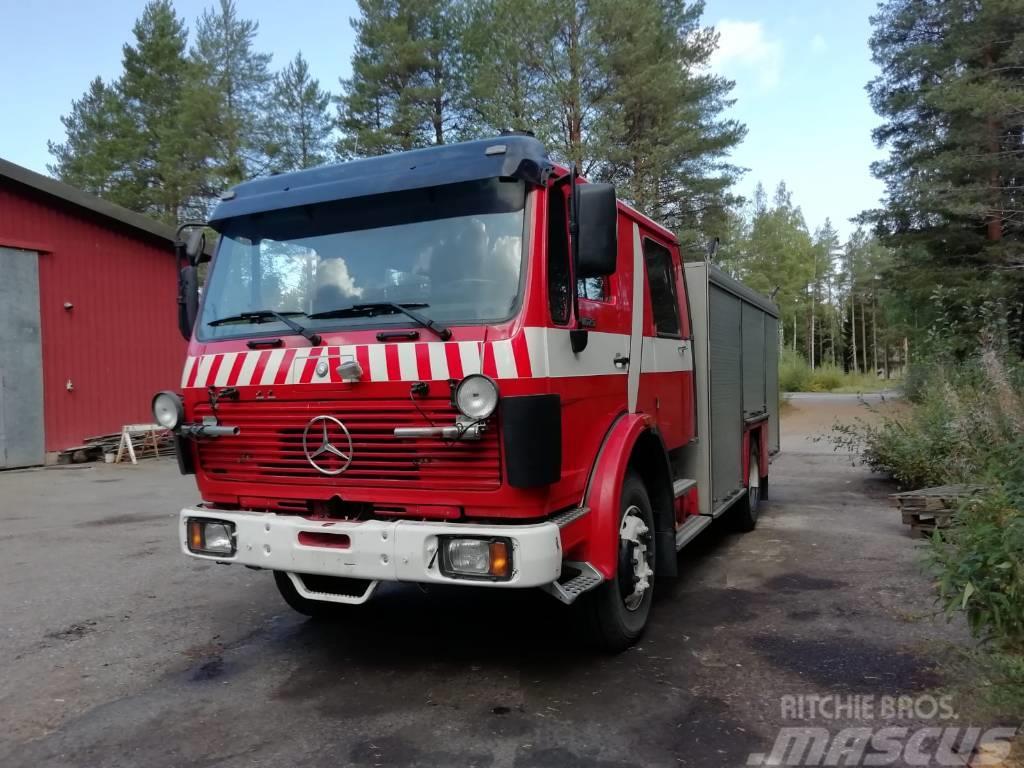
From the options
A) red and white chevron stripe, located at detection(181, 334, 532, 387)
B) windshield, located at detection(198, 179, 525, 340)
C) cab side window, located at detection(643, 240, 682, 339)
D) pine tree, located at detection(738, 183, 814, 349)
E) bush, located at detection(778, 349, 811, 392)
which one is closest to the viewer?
red and white chevron stripe, located at detection(181, 334, 532, 387)

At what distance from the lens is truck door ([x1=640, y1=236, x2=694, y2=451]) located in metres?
4.93

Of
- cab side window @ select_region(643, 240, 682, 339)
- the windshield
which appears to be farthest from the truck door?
the windshield

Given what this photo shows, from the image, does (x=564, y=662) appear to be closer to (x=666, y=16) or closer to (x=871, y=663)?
(x=871, y=663)

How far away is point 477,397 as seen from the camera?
3369 mm

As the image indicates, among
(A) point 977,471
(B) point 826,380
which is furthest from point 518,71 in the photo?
(B) point 826,380

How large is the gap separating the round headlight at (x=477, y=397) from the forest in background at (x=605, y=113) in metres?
15.2

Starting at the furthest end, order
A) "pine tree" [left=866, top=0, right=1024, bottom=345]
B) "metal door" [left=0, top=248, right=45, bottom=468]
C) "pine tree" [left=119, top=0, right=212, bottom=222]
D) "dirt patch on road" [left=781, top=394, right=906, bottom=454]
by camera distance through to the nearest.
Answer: "pine tree" [left=119, top=0, right=212, bottom=222]
"pine tree" [left=866, top=0, right=1024, bottom=345]
"dirt patch on road" [left=781, top=394, right=906, bottom=454]
"metal door" [left=0, top=248, right=45, bottom=468]

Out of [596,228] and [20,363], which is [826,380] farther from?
[596,228]

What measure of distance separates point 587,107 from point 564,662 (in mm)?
21036

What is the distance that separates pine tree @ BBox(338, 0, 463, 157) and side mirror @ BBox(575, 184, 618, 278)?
72.6ft

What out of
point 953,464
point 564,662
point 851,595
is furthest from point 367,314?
point 953,464

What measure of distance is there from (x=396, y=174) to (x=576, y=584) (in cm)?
211

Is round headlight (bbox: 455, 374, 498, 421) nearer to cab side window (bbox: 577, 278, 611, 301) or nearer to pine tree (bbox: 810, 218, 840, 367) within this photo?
cab side window (bbox: 577, 278, 611, 301)

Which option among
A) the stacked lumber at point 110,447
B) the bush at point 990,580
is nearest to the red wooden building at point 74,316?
the stacked lumber at point 110,447
